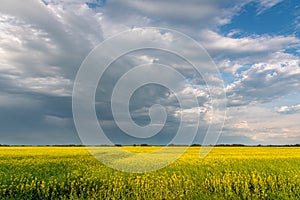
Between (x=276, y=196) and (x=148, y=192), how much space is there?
5.16m

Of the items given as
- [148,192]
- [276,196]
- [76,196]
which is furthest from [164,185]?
[276,196]

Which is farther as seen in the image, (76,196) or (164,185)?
(164,185)

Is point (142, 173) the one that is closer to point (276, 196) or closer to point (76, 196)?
point (76, 196)

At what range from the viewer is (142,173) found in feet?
53.1

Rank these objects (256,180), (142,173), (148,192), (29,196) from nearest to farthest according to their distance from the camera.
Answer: (29,196), (148,192), (256,180), (142,173)

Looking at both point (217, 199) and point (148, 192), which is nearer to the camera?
point (217, 199)

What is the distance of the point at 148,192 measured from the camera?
42.0 ft

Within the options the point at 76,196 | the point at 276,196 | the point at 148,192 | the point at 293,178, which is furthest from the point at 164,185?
the point at 293,178

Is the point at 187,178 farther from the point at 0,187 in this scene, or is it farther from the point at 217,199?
the point at 0,187

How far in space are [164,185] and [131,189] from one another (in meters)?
1.43

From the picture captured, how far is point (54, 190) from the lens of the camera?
41.2 feet

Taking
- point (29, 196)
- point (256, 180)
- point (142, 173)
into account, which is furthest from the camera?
point (142, 173)

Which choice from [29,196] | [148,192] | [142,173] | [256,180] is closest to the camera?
[29,196]

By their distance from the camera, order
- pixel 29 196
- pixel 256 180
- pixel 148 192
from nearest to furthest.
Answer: pixel 29 196
pixel 148 192
pixel 256 180
